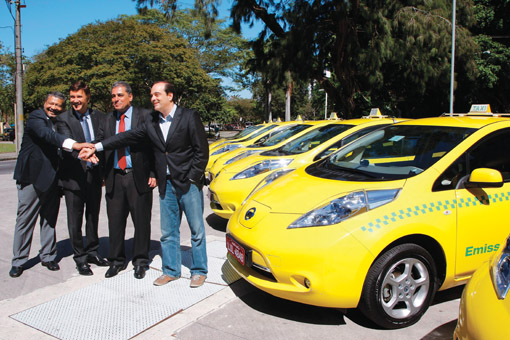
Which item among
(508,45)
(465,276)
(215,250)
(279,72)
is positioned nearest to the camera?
(465,276)

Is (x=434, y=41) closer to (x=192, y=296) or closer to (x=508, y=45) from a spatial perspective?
(x=508, y=45)

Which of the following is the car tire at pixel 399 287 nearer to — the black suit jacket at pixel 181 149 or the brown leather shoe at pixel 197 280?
the brown leather shoe at pixel 197 280

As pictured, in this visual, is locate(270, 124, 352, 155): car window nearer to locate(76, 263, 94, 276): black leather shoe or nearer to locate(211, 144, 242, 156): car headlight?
locate(76, 263, 94, 276): black leather shoe

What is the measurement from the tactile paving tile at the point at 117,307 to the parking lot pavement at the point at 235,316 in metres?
0.06

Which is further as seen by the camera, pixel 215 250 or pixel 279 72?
pixel 279 72

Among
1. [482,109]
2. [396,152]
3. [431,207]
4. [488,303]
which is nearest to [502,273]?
[488,303]

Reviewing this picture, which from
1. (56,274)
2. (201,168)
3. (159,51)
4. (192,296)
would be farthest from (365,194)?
(159,51)

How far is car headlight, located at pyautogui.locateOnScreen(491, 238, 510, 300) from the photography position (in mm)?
1904

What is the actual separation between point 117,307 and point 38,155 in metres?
1.81

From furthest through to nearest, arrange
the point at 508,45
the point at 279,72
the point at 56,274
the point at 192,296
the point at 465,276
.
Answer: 1. the point at 508,45
2. the point at 279,72
3. the point at 56,274
4. the point at 192,296
5. the point at 465,276

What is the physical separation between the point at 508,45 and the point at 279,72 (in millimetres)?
14863

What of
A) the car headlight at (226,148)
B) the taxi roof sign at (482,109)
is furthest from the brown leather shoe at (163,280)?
the car headlight at (226,148)

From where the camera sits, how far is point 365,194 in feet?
10.4

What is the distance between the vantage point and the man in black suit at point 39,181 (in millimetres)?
4211
